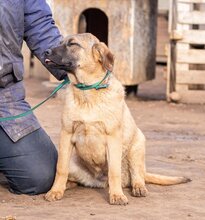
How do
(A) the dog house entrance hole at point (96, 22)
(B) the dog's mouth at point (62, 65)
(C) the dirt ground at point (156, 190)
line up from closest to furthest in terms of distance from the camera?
(C) the dirt ground at point (156, 190) → (B) the dog's mouth at point (62, 65) → (A) the dog house entrance hole at point (96, 22)

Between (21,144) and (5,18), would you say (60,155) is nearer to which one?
(21,144)

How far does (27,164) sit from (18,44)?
907mm

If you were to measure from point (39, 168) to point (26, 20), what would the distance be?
114 centimetres

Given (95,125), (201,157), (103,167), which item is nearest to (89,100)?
(95,125)

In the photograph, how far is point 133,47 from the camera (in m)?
10.7

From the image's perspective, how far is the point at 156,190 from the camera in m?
5.37

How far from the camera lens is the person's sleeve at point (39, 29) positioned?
548 cm

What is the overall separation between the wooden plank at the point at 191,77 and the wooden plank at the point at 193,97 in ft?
0.58

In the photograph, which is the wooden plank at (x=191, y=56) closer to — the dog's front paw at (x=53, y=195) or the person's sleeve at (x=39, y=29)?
the person's sleeve at (x=39, y=29)

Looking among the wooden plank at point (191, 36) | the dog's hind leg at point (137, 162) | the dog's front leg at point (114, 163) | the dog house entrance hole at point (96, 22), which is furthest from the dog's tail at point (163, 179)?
the dog house entrance hole at point (96, 22)

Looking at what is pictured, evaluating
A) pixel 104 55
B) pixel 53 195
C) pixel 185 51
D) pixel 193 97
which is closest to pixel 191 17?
pixel 185 51

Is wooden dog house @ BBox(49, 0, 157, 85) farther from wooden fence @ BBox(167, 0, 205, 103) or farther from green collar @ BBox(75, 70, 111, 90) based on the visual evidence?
green collar @ BBox(75, 70, 111, 90)

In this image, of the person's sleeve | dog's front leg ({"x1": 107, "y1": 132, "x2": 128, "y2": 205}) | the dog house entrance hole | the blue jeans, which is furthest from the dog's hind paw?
the dog house entrance hole

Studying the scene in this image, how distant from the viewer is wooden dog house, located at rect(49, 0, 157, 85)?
10578 mm
